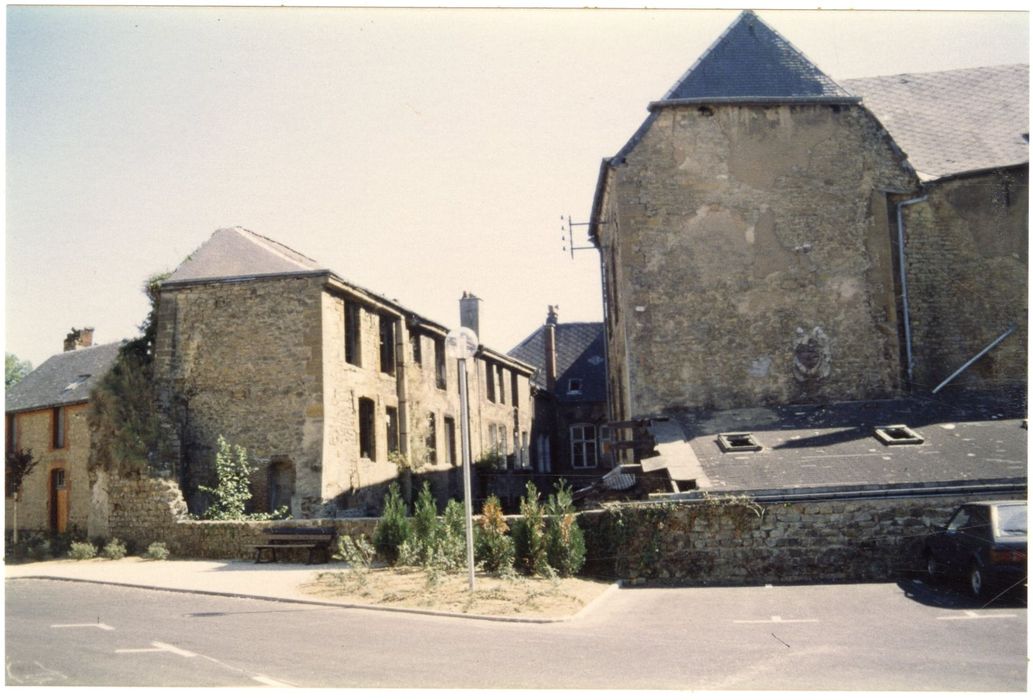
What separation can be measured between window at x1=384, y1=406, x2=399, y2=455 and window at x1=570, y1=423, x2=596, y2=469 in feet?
52.1

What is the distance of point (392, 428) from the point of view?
83.0 feet

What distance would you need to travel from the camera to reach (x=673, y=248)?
69.4ft

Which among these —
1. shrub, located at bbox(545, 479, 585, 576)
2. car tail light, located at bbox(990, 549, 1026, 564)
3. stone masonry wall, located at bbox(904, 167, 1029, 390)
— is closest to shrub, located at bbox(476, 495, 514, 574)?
shrub, located at bbox(545, 479, 585, 576)

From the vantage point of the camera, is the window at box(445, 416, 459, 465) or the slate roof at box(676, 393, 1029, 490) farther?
the window at box(445, 416, 459, 465)

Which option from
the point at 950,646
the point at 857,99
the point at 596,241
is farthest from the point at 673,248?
the point at 950,646

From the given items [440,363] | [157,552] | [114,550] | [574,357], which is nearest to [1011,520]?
[157,552]

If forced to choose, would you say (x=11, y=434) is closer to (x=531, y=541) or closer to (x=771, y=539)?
(x=531, y=541)

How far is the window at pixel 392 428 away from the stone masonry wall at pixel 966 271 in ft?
42.1

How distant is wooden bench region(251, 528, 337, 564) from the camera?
1667cm

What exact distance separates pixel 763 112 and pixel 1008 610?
45.4ft

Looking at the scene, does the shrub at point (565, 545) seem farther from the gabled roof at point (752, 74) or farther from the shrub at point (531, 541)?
the gabled roof at point (752, 74)

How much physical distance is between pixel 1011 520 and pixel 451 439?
20.2 meters

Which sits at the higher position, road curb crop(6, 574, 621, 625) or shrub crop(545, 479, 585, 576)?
shrub crop(545, 479, 585, 576)

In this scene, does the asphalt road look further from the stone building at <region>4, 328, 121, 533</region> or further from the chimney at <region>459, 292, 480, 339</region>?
the chimney at <region>459, 292, 480, 339</region>
